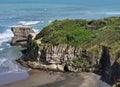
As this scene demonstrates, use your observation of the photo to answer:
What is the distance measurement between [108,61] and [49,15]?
238 feet

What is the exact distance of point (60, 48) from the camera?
67562mm

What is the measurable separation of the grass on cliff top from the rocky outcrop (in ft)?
32.0

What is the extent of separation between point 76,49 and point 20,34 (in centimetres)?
2384

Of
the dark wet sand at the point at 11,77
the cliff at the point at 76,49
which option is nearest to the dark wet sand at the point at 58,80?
the dark wet sand at the point at 11,77

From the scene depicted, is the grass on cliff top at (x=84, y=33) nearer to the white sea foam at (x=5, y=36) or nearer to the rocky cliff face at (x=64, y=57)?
the rocky cliff face at (x=64, y=57)

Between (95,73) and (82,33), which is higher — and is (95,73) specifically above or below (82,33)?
below

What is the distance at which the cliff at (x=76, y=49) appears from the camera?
63250 mm

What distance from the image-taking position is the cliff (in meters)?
63.2

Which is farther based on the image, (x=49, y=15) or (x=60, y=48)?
(x=49, y=15)

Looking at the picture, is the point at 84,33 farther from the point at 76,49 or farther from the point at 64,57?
the point at 64,57

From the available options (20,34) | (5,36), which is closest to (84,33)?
(20,34)

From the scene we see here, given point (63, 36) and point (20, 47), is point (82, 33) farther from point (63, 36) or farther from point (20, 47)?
point (20, 47)

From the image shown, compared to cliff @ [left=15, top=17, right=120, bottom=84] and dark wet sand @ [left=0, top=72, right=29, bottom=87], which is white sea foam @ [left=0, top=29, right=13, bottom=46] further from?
dark wet sand @ [left=0, top=72, right=29, bottom=87]

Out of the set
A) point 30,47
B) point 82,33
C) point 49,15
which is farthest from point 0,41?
point 49,15
